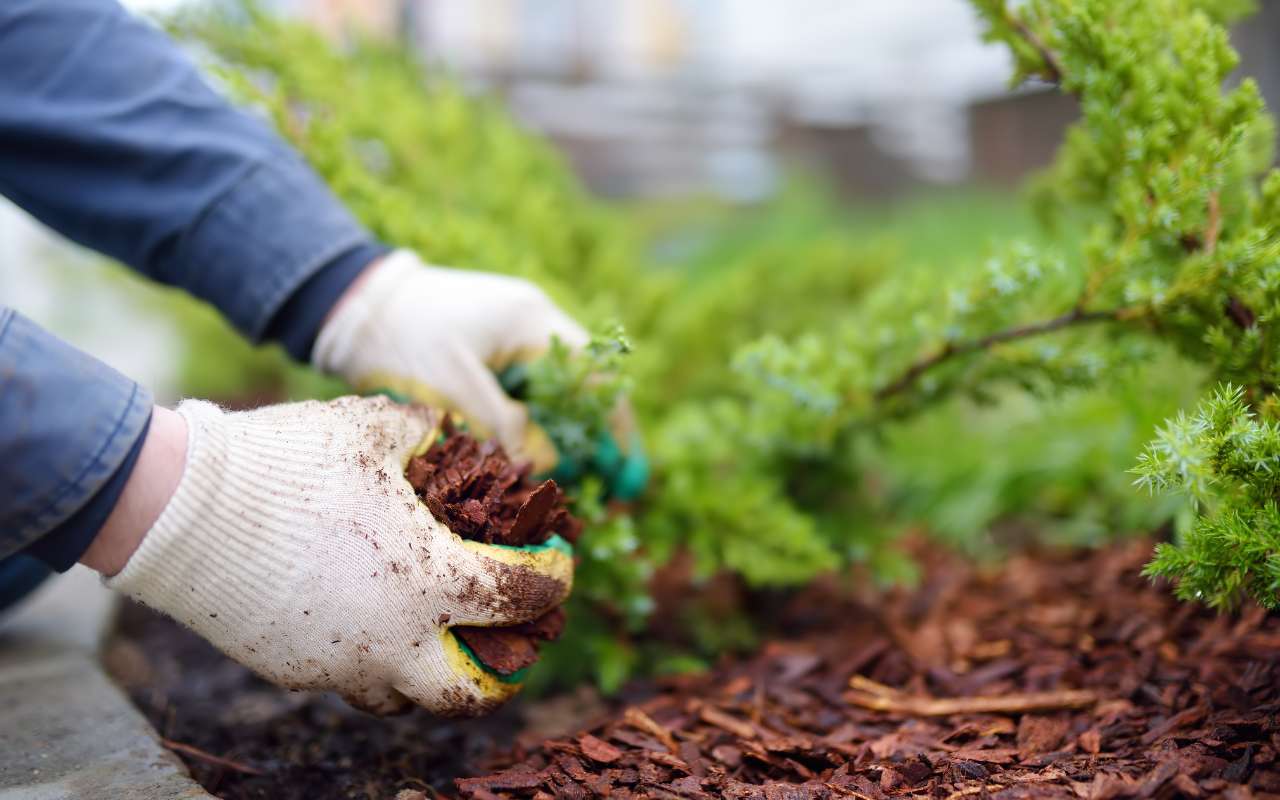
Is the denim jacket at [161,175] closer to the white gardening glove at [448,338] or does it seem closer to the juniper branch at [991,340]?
the white gardening glove at [448,338]

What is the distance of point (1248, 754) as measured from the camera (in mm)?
1112

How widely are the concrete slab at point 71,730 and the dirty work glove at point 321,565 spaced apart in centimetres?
22

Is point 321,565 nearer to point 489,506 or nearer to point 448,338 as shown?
point 489,506

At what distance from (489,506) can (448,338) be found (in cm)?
42

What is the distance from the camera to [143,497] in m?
1.19

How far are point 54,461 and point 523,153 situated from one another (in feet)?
7.38

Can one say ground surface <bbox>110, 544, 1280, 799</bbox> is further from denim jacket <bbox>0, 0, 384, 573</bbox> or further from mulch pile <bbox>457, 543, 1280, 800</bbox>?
denim jacket <bbox>0, 0, 384, 573</bbox>

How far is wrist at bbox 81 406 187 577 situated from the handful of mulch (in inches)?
12.4

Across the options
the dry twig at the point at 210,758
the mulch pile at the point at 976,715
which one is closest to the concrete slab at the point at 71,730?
the dry twig at the point at 210,758

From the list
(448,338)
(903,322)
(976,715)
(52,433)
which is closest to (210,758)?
(52,433)

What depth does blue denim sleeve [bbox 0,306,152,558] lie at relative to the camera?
1.11 metres

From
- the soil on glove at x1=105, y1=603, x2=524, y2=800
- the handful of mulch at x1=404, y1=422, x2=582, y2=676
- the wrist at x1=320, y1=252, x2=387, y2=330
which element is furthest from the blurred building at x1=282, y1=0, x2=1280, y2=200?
the handful of mulch at x1=404, y1=422, x2=582, y2=676

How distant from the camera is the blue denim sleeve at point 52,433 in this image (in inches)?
43.8

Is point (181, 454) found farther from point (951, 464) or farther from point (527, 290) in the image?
point (951, 464)
